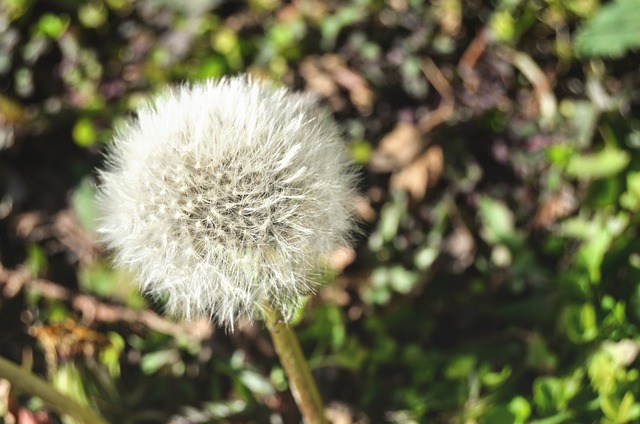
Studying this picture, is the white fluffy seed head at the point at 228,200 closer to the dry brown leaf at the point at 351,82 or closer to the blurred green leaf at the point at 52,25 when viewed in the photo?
the dry brown leaf at the point at 351,82

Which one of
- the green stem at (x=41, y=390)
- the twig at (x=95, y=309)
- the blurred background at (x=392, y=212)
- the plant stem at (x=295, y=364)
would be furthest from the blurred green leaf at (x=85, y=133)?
the plant stem at (x=295, y=364)

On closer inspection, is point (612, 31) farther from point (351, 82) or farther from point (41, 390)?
point (41, 390)

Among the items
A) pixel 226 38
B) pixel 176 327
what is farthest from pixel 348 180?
pixel 226 38

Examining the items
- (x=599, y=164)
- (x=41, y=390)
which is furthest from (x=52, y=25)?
(x=599, y=164)

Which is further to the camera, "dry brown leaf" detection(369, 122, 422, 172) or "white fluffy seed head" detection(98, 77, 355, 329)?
"dry brown leaf" detection(369, 122, 422, 172)

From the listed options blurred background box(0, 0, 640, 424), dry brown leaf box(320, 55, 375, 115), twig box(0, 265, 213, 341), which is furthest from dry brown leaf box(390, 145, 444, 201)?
twig box(0, 265, 213, 341)

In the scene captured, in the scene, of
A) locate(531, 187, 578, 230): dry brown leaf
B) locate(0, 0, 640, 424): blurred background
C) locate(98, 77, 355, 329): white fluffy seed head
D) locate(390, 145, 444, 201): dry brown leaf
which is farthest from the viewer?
locate(390, 145, 444, 201): dry brown leaf

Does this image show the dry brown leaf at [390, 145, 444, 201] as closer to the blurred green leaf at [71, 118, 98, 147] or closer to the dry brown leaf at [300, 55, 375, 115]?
the dry brown leaf at [300, 55, 375, 115]
